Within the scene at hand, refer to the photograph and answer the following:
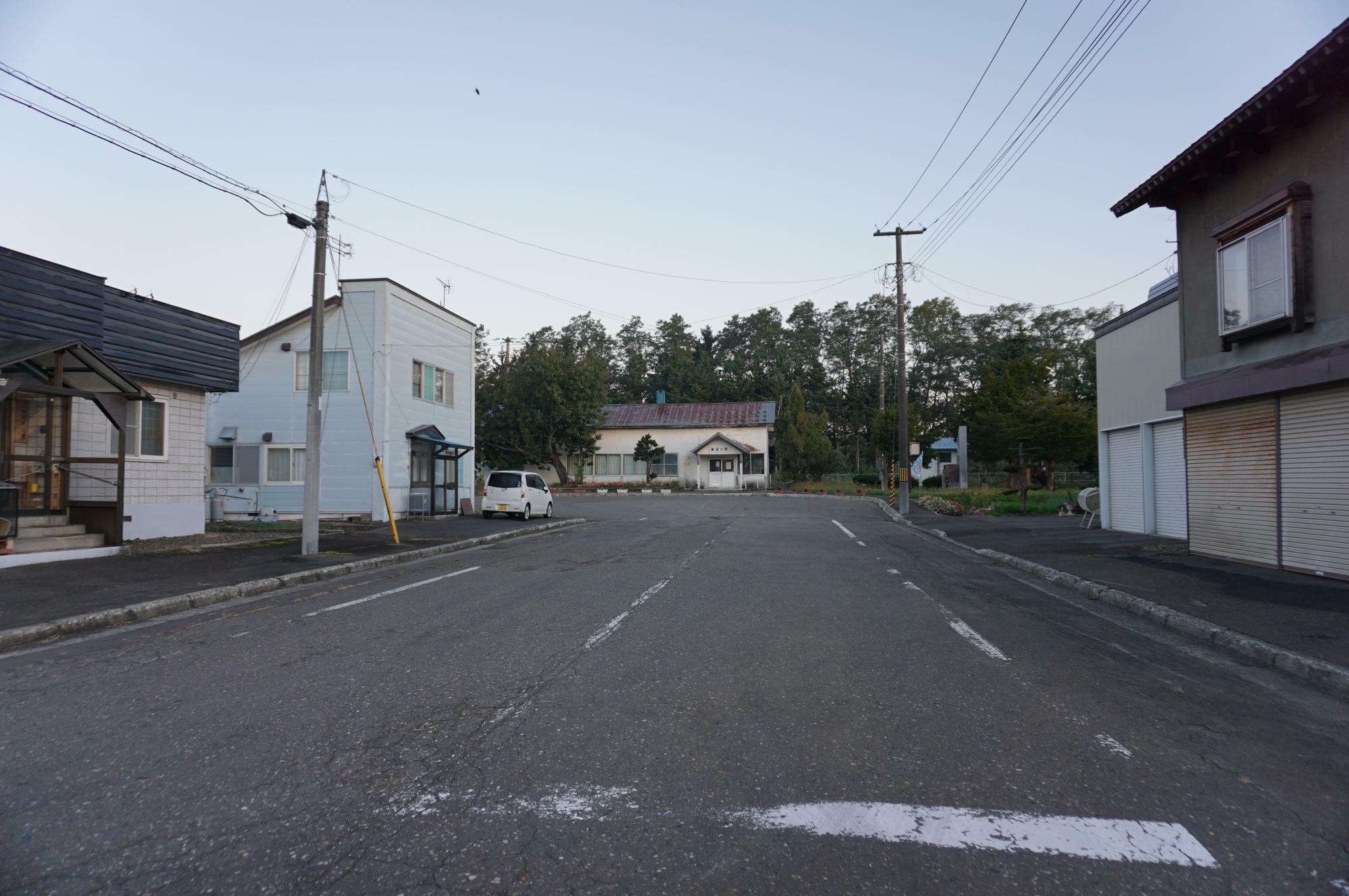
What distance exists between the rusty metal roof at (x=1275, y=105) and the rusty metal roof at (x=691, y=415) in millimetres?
40537

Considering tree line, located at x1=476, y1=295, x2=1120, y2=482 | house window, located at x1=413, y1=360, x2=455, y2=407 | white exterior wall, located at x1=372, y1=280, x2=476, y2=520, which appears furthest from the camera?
tree line, located at x1=476, y1=295, x2=1120, y2=482

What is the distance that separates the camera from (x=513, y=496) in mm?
23609

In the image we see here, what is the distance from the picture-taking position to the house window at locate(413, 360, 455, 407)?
23.7 meters

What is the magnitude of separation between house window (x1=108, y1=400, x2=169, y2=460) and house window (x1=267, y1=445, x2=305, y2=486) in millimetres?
6864

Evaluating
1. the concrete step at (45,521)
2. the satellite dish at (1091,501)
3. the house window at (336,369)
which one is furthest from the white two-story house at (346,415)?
the satellite dish at (1091,501)

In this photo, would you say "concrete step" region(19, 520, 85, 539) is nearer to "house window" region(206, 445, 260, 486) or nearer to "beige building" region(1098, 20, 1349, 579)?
"house window" region(206, 445, 260, 486)

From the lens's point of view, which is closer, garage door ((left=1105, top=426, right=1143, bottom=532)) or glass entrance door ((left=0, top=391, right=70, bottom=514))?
glass entrance door ((left=0, top=391, right=70, bottom=514))

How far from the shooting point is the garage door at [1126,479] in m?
17.7

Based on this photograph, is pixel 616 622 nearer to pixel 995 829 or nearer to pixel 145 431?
pixel 995 829

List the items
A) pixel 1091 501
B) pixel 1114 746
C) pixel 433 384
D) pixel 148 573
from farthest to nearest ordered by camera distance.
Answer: pixel 433 384, pixel 1091 501, pixel 148 573, pixel 1114 746

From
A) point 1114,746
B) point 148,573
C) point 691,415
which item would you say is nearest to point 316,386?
point 148,573

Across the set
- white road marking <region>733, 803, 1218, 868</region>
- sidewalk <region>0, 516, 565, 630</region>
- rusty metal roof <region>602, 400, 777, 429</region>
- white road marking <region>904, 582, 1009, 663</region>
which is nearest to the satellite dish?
white road marking <region>904, 582, 1009, 663</region>

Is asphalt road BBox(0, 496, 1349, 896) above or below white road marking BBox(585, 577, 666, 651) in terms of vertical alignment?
below

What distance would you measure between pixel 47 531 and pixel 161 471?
3.12m
